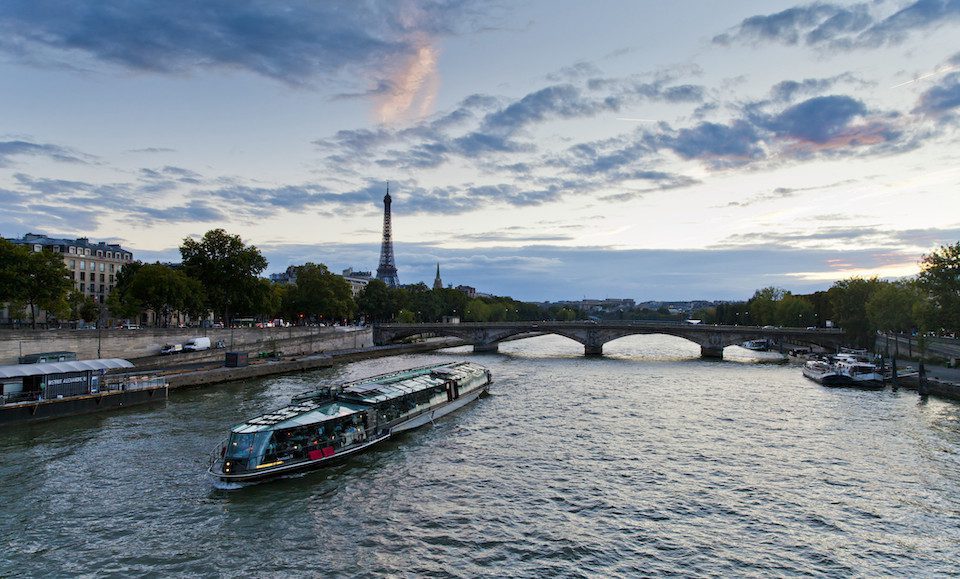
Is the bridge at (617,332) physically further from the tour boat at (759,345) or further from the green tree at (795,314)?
the green tree at (795,314)

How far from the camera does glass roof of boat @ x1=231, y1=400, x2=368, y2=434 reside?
74.6 feet

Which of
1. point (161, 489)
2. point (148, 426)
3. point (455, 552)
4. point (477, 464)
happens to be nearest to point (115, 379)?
point (148, 426)

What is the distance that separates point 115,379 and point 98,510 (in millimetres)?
21287

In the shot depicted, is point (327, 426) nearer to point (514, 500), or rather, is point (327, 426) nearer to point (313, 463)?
point (313, 463)

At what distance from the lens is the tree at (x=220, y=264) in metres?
73.2

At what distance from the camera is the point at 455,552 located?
54.4 ft

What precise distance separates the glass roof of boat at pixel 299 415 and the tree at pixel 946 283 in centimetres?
5175

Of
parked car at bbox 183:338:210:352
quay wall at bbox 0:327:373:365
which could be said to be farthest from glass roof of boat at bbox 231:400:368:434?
parked car at bbox 183:338:210:352

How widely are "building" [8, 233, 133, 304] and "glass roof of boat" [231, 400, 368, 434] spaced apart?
78.3m

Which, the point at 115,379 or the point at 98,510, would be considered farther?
the point at 115,379

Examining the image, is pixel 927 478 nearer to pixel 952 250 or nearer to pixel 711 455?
pixel 711 455

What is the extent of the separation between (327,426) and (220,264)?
55165 mm

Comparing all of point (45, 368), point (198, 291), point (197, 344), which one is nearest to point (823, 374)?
point (45, 368)

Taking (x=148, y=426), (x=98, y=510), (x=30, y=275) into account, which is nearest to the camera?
(x=98, y=510)
